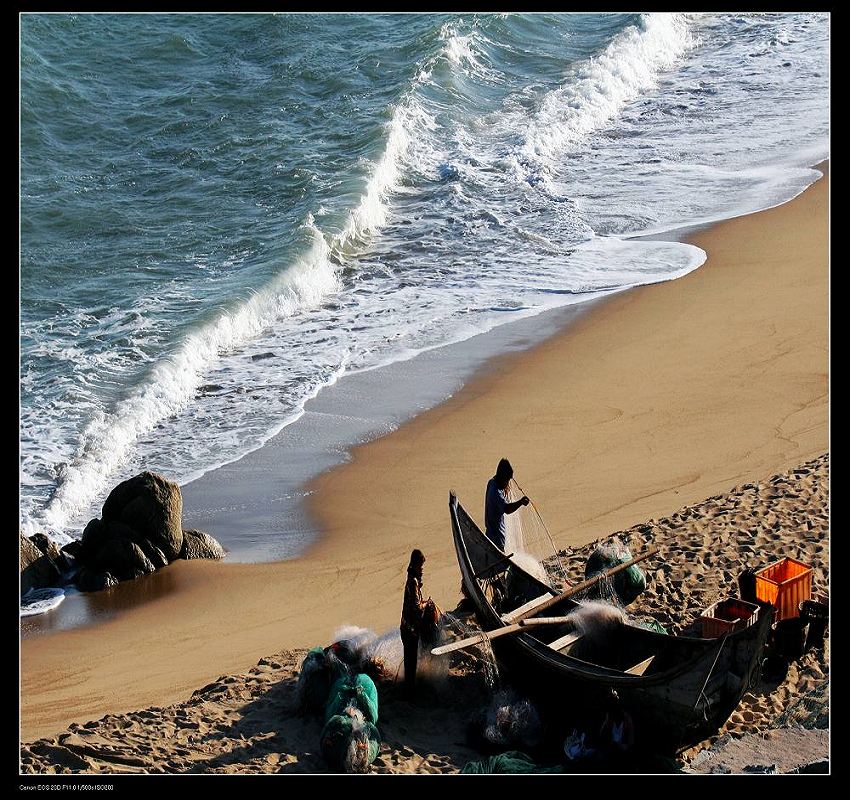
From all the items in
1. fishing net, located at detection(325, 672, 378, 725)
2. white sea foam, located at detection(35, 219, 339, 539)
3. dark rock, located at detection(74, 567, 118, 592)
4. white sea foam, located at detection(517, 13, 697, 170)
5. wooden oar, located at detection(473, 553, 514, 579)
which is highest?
white sea foam, located at detection(517, 13, 697, 170)

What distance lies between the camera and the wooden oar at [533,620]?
861 cm

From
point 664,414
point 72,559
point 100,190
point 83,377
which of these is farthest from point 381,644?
point 100,190

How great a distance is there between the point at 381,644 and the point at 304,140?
17.2m

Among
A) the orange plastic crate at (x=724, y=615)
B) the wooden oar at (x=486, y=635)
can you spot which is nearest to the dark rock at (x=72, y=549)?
the wooden oar at (x=486, y=635)

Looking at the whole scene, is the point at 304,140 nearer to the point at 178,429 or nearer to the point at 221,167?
the point at 221,167

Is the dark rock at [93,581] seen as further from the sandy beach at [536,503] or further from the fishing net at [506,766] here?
the fishing net at [506,766]

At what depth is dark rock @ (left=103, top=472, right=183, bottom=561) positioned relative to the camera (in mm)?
11703

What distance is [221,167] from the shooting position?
23734mm

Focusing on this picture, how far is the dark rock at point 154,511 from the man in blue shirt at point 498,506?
3.34m

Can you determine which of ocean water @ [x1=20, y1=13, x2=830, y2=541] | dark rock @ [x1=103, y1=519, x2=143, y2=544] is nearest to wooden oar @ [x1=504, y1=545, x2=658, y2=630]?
dark rock @ [x1=103, y1=519, x2=143, y2=544]

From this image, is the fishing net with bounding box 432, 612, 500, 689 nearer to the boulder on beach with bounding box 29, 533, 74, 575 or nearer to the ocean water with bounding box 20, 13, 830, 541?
the boulder on beach with bounding box 29, 533, 74, 575

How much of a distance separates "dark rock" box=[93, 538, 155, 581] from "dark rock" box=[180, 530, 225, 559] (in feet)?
1.39

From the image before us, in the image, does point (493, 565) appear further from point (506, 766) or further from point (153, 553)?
point (153, 553)
